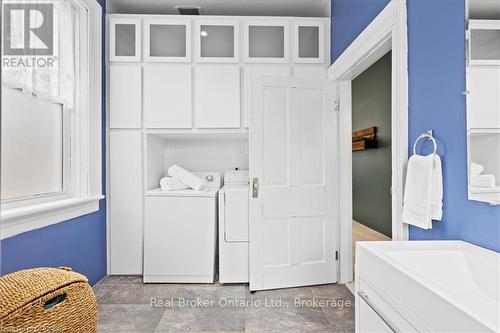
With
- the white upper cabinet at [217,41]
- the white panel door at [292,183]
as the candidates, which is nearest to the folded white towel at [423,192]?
the white panel door at [292,183]

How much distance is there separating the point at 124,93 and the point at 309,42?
70.8 inches

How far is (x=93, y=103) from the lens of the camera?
2.56 metres

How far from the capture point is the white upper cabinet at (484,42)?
1.09m

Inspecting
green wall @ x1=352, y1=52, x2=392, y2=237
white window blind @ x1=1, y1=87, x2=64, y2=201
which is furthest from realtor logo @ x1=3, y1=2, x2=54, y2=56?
green wall @ x1=352, y1=52, x2=392, y2=237

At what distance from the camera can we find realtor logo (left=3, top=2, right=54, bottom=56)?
1742 millimetres

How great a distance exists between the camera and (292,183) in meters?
2.60

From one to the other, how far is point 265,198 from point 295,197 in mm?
271

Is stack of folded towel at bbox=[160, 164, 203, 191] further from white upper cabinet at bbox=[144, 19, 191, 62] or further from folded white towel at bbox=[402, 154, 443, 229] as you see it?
folded white towel at bbox=[402, 154, 443, 229]

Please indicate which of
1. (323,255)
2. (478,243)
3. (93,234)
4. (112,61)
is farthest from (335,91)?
(93,234)

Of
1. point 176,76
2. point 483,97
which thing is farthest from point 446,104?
point 176,76

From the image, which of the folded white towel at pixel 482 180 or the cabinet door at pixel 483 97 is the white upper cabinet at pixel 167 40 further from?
the folded white towel at pixel 482 180

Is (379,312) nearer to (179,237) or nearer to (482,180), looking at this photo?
(482,180)

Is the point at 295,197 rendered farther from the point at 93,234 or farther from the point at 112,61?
the point at 112,61

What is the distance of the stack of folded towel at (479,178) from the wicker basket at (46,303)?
184cm
